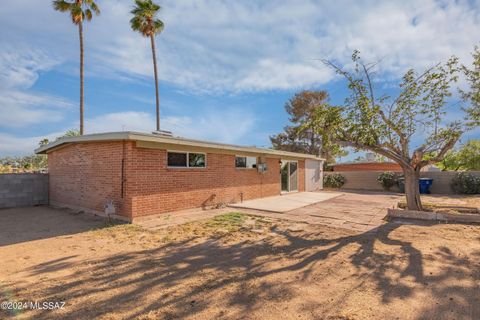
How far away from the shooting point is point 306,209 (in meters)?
10.6

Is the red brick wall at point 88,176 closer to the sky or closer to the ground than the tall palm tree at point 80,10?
closer to the ground

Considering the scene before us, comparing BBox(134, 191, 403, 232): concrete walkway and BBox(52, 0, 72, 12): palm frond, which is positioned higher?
BBox(52, 0, 72, 12): palm frond

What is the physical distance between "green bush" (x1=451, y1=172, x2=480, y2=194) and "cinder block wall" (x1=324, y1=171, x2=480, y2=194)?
1.23 feet

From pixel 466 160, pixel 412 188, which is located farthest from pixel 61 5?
pixel 466 160

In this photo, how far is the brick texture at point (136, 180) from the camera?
8.22 m

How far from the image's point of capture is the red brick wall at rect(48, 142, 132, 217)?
842cm

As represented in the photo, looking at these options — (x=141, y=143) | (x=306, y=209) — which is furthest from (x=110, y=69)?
(x=306, y=209)

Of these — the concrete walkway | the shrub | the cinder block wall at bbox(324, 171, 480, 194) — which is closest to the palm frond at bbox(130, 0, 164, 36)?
the concrete walkway

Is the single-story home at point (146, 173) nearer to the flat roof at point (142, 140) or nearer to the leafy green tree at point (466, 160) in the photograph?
the flat roof at point (142, 140)

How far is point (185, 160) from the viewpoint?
9.80 meters

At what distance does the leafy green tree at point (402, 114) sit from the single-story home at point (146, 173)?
16.3 ft

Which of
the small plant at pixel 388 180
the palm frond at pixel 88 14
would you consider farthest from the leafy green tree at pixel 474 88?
the palm frond at pixel 88 14

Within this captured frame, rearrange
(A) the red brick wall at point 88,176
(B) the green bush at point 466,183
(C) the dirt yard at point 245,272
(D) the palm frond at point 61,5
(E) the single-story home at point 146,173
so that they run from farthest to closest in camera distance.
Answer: (D) the palm frond at point 61,5 → (B) the green bush at point 466,183 → (A) the red brick wall at point 88,176 → (E) the single-story home at point 146,173 → (C) the dirt yard at point 245,272

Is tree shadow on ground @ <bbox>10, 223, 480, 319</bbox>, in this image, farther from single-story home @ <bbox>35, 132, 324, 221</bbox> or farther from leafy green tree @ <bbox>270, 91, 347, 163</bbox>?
leafy green tree @ <bbox>270, 91, 347, 163</bbox>
